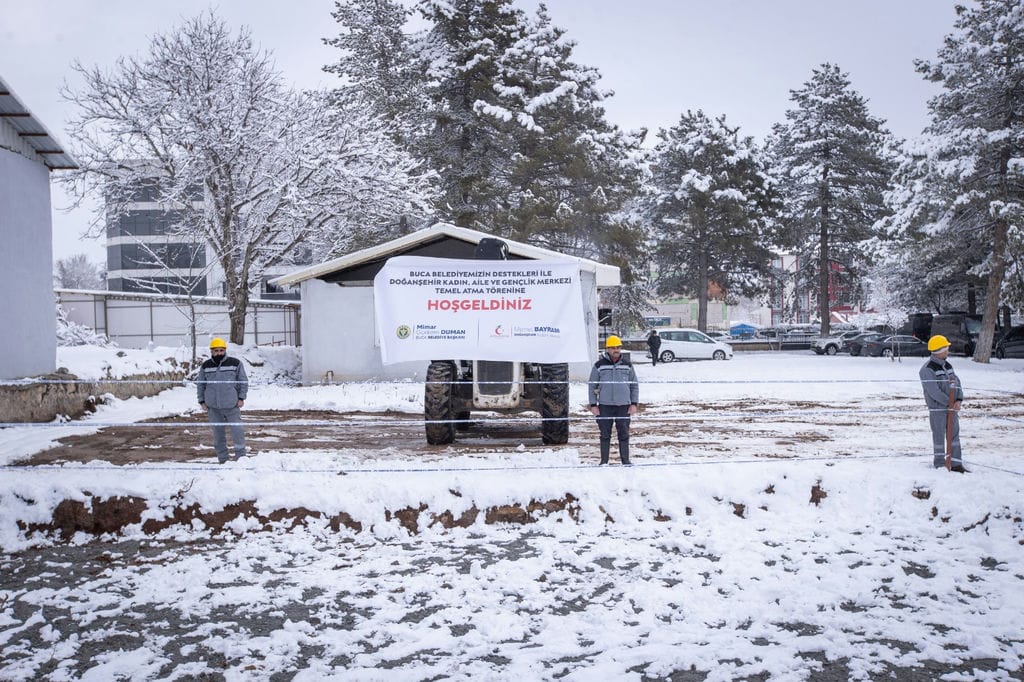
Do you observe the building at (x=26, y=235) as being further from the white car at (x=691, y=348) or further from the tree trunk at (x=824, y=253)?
the tree trunk at (x=824, y=253)

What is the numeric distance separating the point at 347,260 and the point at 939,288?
3527 cm

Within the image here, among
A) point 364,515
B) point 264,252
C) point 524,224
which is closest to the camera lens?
point 364,515

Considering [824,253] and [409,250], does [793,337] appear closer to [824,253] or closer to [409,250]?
[824,253]

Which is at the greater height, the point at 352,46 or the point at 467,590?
the point at 352,46

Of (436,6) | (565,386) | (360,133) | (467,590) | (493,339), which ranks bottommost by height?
(467,590)

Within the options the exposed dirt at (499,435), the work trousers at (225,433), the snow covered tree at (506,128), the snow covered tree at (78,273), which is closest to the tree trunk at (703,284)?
the snow covered tree at (506,128)

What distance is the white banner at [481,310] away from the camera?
33.0ft

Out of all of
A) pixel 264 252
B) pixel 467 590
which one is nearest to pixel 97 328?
pixel 264 252

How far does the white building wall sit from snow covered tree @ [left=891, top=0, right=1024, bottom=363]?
87.6 feet

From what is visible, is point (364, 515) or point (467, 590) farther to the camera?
point (364, 515)

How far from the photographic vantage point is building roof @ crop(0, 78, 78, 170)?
1362cm

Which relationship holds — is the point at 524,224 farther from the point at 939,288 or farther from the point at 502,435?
the point at 939,288

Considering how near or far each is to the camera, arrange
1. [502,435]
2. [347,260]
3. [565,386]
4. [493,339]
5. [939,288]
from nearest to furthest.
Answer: [493,339] < [565,386] < [502,435] < [347,260] < [939,288]

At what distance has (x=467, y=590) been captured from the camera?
6305 millimetres
